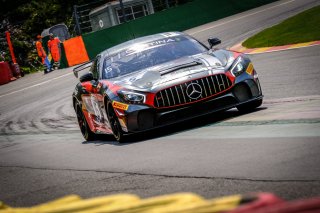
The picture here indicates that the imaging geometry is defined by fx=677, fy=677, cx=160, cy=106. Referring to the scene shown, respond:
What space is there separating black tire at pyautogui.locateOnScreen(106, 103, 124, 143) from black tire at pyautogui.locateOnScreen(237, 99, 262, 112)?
1.70 meters

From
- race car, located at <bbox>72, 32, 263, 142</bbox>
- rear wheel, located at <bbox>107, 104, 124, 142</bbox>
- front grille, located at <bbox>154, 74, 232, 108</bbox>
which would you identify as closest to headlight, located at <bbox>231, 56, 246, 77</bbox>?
race car, located at <bbox>72, 32, 263, 142</bbox>

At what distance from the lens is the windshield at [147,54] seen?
993 centimetres

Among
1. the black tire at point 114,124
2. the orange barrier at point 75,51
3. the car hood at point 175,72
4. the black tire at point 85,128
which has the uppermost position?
the car hood at point 175,72

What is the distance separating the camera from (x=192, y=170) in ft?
20.9

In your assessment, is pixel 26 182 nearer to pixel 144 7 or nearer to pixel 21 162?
pixel 21 162

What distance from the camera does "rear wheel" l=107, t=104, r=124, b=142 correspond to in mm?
9211

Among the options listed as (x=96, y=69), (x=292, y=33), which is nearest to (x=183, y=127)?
(x=96, y=69)

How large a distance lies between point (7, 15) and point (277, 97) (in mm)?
45804

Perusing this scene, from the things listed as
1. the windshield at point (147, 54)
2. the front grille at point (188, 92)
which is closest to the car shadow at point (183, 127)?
the front grille at point (188, 92)

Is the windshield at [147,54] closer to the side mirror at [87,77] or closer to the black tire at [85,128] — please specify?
the side mirror at [87,77]

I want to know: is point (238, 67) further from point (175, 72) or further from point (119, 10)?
point (119, 10)

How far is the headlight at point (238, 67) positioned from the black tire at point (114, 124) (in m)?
1.70

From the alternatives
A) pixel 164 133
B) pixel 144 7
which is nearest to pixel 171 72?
pixel 164 133

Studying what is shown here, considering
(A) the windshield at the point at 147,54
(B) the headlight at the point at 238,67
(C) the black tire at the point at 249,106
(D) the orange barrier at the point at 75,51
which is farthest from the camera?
(D) the orange barrier at the point at 75,51
